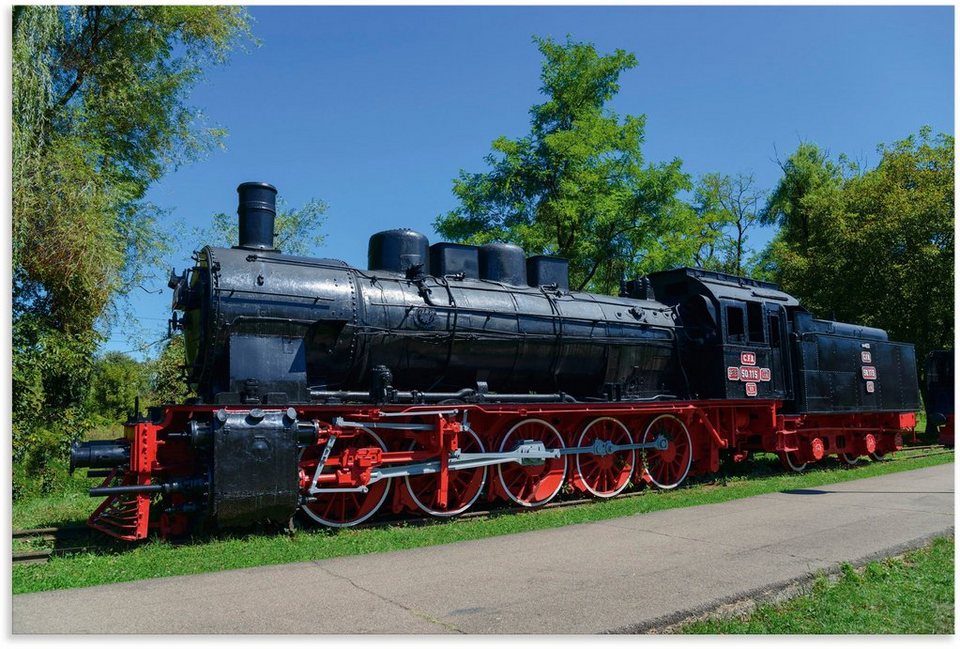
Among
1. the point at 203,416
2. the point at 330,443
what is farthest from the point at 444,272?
the point at 203,416

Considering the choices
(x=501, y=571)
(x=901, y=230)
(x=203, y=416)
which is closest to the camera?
(x=501, y=571)

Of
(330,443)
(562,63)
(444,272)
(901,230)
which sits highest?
(562,63)

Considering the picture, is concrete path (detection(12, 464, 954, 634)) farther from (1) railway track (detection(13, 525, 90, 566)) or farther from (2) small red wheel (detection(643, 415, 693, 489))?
(2) small red wheel (detection(643, 415, 693, 489))

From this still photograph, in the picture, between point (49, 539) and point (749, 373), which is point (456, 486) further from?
point (749, 373)

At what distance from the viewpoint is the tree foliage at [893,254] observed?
70.4ft

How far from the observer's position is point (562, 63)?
20.4 m

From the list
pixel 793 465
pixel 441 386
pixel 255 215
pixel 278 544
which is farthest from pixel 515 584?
pixel 793 465

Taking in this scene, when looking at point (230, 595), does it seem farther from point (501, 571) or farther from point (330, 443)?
point (330, 443)

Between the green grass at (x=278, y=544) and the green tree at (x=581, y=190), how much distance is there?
10.4 metres

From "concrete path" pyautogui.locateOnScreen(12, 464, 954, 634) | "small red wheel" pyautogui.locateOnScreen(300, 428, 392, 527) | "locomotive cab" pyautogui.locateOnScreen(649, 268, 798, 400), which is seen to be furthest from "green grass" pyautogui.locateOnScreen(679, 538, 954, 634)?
"locomotive cab" pyautogui.locateOnScreen(649, 268, 798, 400)

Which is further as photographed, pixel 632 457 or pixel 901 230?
pixel 901 230

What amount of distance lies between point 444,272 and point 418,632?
6.34 m

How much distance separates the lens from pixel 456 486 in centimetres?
918

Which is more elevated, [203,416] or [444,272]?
[444,272]
